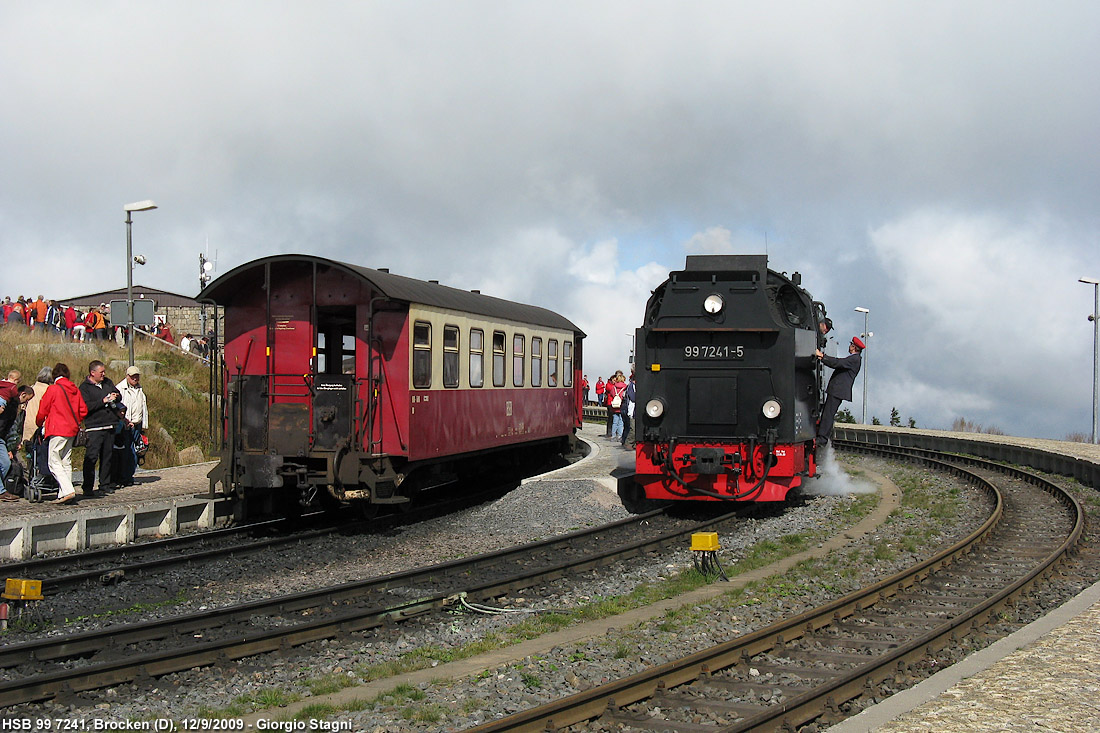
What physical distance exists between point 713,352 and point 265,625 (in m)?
7.83

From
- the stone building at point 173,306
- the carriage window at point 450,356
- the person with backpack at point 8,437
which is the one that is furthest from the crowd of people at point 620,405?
the stone building at point 173,306

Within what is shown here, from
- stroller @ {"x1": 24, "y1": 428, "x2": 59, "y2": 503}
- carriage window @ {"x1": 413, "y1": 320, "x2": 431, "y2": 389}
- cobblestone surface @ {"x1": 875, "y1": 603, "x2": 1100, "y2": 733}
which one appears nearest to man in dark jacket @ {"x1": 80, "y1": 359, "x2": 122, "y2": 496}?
stroller @ {"x1": 24, "y1": 428, "x2": 59, "y2": 503}

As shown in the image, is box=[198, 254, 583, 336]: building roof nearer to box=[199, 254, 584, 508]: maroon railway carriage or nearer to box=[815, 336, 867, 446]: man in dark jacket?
box=[199, 254, 584, 508]: maroon railway carriage

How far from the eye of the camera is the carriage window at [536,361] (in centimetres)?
1867

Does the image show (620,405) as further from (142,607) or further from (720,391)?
(142,607)

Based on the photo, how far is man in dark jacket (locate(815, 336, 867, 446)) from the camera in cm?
1530

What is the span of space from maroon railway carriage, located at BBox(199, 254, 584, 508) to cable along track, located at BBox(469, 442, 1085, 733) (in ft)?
21.5

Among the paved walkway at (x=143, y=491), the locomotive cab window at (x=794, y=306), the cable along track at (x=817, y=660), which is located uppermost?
the locomotive cab window at (x=794, y=306)

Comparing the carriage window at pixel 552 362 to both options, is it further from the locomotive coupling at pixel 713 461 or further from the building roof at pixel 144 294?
the building roof at pixel 144 294

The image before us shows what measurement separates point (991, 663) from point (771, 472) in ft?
22.5

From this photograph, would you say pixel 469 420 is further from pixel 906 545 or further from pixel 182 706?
pixel 182 706

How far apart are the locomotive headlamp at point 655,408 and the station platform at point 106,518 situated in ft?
20.9

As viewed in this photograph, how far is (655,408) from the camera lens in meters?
14.0

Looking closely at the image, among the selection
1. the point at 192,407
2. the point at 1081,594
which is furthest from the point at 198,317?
the point at 1081,594
